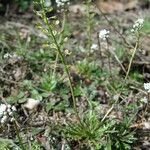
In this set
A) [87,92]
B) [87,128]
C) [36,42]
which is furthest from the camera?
[36,42]

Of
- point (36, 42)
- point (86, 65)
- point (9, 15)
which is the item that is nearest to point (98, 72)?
point (86, 65)

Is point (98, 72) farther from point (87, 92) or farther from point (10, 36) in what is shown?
point (10, 36)

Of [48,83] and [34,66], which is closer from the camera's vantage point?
[48,83]

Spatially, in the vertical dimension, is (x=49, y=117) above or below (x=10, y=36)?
below

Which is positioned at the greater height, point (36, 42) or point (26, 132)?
point (36, 42)

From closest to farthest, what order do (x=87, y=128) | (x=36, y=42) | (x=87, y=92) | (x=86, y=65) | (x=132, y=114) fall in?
1. (x=87, y=128)
2. (x=132, y=114)
3. (x=87, y=92)
4. (x=86, y=65)
5. (x=36, y=42)

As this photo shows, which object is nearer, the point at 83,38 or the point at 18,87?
the point at 18,87

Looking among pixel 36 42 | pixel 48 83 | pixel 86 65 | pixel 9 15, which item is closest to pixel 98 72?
pixel 86 65

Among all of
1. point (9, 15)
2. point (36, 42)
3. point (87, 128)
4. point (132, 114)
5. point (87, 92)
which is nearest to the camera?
point (87, 128)

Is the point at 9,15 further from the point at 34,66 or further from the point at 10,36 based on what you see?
the point at 34,66
